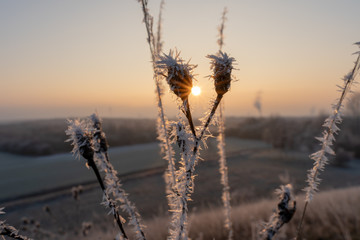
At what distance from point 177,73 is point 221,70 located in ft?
0.47

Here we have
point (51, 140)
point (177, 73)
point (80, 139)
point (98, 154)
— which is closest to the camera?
point (177, 73)

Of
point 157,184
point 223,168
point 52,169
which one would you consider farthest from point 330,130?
point 52,169

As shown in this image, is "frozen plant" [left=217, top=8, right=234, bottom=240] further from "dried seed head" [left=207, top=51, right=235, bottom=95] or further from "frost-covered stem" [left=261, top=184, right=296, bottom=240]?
"dried seed head" [left=207, top=51, right=235, bottom=95]

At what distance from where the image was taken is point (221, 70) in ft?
2.52

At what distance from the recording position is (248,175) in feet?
44.6

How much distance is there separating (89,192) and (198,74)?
11461 mm

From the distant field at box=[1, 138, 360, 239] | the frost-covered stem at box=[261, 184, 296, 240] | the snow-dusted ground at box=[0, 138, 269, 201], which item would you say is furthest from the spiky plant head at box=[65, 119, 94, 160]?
the snow-dusted ground at box=[0, 138, 269, 201]

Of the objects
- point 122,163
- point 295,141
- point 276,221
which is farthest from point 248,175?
point 276,221

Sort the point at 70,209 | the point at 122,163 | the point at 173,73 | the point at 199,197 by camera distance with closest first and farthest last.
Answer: the point at 173,73, the point at 70,209, the point at 199,197, the point at 122,163

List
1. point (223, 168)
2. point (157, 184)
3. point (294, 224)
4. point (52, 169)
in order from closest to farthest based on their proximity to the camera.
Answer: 1. point (223, 168)
2. point (294, 224)
3. point (157, 184)
4. point (52, 169)

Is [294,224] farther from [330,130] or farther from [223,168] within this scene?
[330,130]

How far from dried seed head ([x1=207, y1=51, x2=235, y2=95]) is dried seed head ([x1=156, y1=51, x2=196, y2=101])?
0.09m

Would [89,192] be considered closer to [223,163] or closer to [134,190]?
[134,190]

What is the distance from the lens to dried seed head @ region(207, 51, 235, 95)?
2.52ft
